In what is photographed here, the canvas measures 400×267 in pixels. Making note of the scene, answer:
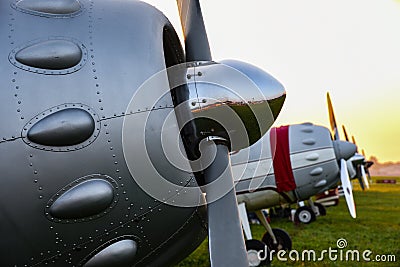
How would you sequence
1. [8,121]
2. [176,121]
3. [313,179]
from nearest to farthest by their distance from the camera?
[8,121]
[176,121]
[313,179]

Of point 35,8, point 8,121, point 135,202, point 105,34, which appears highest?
point 35,8

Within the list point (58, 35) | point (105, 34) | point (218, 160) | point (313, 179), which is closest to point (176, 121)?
point (218, 160)

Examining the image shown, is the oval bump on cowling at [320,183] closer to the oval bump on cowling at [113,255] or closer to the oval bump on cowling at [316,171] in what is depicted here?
the oval bump on cowling at [316,171]

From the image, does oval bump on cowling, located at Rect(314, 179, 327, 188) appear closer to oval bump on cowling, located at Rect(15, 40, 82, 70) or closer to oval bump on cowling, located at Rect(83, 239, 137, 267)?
oval bump on cowling, located at Rect(83, 239, 137, 267)

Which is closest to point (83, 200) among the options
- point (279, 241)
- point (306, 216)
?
point (279, 241)

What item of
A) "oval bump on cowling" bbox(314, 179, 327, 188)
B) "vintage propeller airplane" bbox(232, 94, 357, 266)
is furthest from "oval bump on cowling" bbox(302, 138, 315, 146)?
"oval bump on cowling" bbox(314, 179, 327, 188)

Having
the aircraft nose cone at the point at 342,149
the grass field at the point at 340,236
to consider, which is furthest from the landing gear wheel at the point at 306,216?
the aircraft nose cone at the point at 342,149

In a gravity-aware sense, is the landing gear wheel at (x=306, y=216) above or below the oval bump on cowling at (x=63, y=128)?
below

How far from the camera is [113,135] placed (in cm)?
339

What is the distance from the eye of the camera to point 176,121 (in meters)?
3.71

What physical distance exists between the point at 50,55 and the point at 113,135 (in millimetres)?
706

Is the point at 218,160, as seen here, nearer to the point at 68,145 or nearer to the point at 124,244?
the point at 124,244

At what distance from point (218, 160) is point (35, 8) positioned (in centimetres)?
182

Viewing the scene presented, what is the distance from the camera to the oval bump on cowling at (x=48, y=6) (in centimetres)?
355
